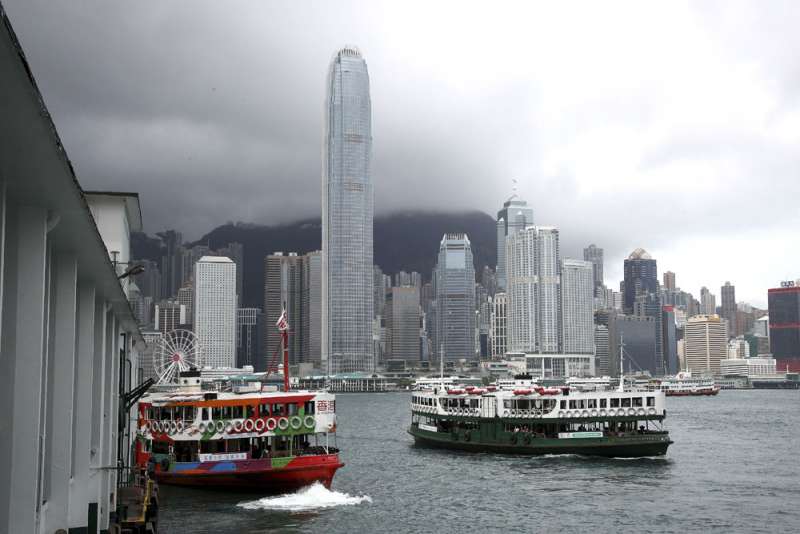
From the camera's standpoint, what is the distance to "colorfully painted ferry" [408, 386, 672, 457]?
237 feet

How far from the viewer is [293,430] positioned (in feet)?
166

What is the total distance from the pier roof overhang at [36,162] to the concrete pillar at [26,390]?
A: 90 cm

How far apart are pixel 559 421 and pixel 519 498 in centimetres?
2076

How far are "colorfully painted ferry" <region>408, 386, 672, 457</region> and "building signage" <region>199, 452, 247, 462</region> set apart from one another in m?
30.6

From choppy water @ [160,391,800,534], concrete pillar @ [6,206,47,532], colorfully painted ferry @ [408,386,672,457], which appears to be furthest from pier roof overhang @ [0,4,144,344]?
colorfully painted ferry @ [408,386,672,457]

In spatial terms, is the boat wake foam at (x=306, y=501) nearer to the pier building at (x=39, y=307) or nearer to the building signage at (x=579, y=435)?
the building signage at (x=579, y=435)

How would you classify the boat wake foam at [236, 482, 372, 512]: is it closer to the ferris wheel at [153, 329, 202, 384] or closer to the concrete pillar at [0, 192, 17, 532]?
the concrete pillar at [0, 192, 17, 532]

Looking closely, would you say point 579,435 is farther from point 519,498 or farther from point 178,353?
point 178,353

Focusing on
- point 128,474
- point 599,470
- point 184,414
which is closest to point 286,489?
point 184,414

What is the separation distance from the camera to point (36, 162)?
1159 cm

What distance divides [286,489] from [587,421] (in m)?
31.5

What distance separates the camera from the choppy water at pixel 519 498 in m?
45.0

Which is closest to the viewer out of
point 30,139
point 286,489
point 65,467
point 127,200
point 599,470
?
point 30,139

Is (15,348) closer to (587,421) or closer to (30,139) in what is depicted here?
(30,139)
